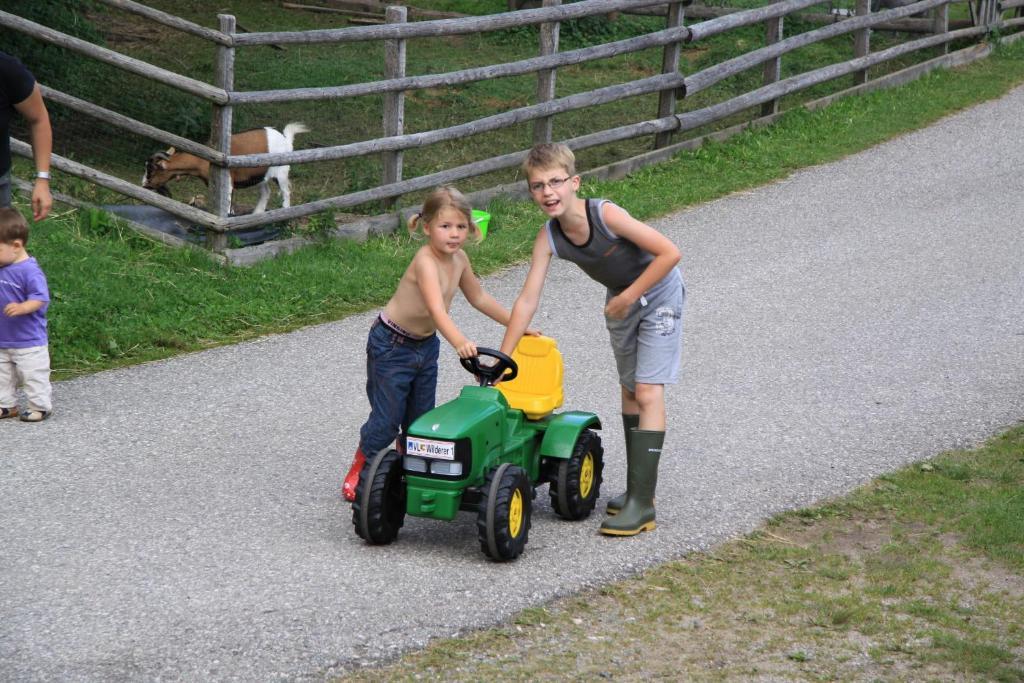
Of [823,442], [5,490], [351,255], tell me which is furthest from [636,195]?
[5,490]

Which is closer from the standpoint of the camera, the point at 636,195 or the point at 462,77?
the point at 462,77

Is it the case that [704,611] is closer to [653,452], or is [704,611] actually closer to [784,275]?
[653,452]

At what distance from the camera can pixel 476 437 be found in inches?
182

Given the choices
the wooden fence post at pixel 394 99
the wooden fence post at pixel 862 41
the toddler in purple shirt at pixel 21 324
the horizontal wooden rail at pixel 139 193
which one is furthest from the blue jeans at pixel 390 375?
the wooden fence post at pixel 862 41

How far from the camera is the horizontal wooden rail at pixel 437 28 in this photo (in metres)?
8.57

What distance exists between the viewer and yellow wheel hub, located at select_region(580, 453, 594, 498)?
507 cm

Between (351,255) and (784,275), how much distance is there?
2.84 metres

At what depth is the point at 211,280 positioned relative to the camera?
8016mm

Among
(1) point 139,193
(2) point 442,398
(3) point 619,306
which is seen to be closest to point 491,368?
(3) point 619,306

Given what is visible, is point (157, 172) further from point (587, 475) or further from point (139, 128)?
point (587, 475)

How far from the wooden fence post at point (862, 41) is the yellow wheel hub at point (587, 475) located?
9.27 metres

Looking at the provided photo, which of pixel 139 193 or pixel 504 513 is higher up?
pixel 139 193

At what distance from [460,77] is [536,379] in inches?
200

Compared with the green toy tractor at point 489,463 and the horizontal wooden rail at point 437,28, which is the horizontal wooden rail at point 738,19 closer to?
the horizontal wooden rail at point 437,28
